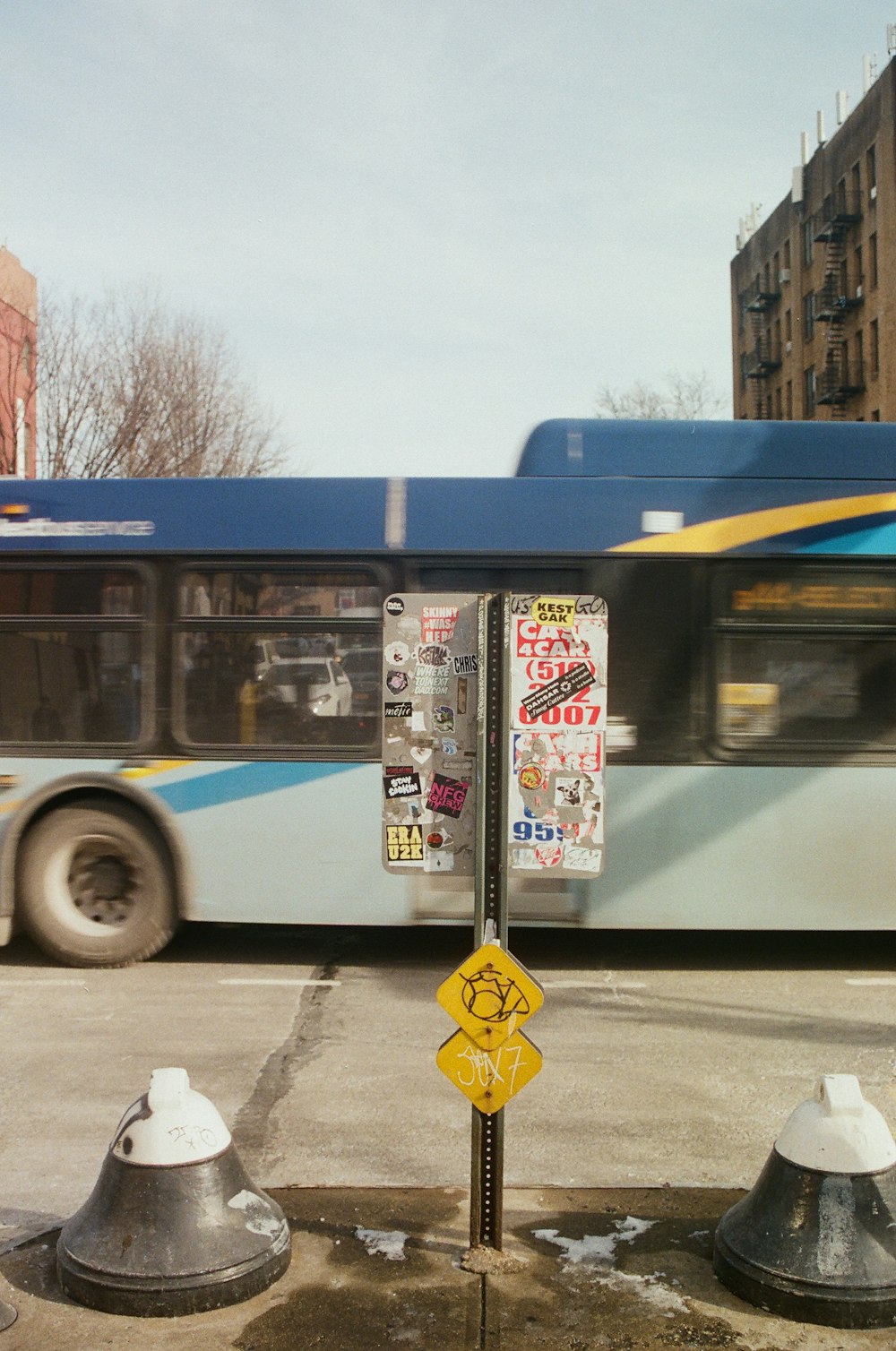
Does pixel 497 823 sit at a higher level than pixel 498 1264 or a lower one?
higher

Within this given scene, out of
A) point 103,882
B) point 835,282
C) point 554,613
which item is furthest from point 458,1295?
point 835,282

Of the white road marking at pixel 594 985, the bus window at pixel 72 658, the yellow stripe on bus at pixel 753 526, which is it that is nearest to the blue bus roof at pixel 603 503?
the yellow stripe on bus at pixel 753 526

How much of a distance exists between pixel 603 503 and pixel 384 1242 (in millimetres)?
4951

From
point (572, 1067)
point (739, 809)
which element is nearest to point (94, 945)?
point (572, 1067)

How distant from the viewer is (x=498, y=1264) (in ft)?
13.8

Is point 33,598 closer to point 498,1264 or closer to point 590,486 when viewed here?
point 590,486

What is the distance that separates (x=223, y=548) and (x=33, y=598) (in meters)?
1.28

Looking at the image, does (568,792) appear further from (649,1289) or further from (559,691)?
(649,1289)

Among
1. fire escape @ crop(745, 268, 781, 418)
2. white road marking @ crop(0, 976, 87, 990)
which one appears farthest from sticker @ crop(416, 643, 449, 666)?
fire escape @ crop(745, 268, 781, 418)

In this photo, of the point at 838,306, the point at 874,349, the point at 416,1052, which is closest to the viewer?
the point at 416,1052

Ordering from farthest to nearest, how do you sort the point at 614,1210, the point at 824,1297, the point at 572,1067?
the point at 572,1067, the point at 614,1210, the point at 824,1297

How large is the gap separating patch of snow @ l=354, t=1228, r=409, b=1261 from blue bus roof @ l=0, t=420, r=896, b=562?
15.0ft

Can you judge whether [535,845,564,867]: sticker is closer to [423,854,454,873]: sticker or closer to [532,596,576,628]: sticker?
[423,854,454,873]: sticker

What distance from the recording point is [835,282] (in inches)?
2030
